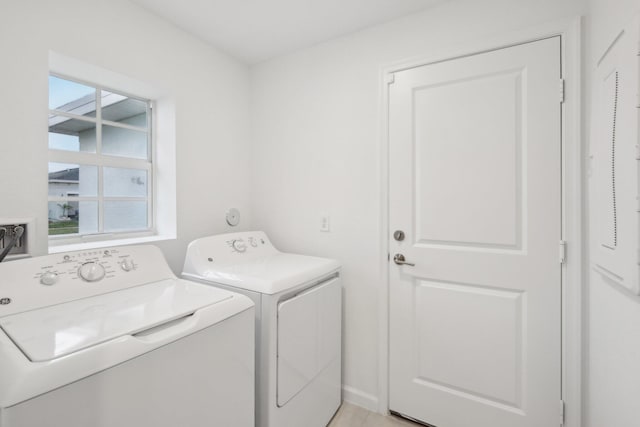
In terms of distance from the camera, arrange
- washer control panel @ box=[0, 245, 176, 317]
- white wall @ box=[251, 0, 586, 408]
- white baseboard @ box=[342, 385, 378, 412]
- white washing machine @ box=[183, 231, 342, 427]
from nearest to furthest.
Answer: washer control panel @ box=[0, 245, 176, 317] < white washing machine @ box=[183, 231, 342, 427] < white wall @ box=[251, 0, 586, 408] < white baseboard @ box=[342, 385, 378, 412]

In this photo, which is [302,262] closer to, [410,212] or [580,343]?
[410,212]

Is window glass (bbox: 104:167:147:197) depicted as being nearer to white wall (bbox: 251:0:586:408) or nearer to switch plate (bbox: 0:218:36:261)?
switch plate (bbox: 0:218:36:261)

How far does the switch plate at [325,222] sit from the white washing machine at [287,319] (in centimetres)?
26

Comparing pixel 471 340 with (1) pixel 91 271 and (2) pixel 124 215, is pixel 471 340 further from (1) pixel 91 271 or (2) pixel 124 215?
(2) pixel 124 215

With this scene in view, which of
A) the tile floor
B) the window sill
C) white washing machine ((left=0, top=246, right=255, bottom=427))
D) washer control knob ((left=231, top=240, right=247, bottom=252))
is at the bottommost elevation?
the tile floor

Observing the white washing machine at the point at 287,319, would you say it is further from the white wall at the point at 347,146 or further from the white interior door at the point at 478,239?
the white interior door at the point at 478,239

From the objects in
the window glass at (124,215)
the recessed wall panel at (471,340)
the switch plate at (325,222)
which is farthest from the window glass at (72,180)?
the recessed wall panel at (471,340)

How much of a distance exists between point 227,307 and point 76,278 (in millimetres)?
623

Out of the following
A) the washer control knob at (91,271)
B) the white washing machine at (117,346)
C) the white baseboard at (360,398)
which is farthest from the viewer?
the white baseboard at (360,398)

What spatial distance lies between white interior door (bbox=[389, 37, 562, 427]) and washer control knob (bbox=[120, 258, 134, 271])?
1.37 m

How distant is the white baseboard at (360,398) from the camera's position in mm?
1818

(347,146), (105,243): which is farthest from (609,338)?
(105,243)

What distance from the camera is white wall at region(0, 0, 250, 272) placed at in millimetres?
1238

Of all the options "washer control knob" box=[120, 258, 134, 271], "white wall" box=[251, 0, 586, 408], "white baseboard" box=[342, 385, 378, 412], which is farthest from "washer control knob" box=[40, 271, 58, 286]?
"white baseboard" box=[342, 385, 378, 412]
